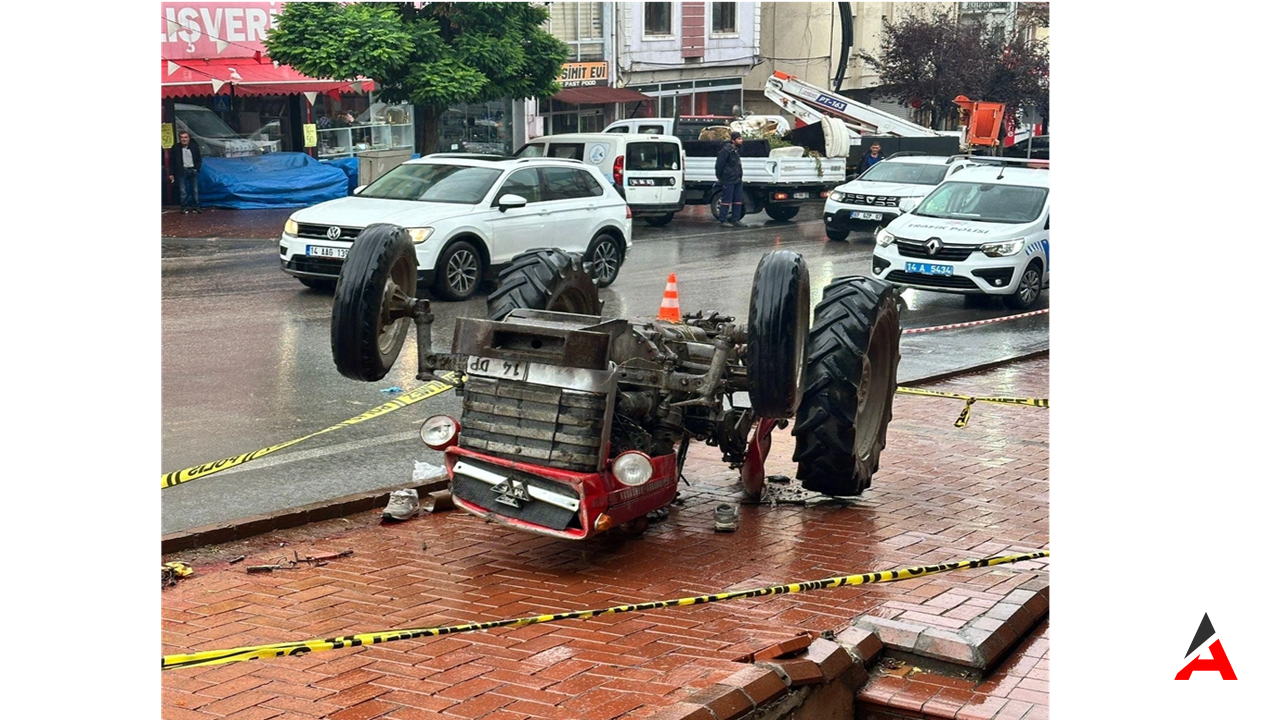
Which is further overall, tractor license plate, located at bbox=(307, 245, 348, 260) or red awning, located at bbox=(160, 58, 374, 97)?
red awning, located at bbox=(160, 58, 374, 97)

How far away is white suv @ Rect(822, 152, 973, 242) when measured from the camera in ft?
78.3

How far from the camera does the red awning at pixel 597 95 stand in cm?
3584

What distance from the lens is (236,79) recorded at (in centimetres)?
2570

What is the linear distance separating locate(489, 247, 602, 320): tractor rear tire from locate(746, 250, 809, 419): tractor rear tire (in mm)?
1713

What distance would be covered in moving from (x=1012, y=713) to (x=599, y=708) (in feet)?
4.86

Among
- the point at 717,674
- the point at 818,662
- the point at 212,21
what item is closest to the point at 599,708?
the point at 717,674

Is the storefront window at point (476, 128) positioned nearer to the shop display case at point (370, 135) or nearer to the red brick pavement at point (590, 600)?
the shop display case at point (370, 135)

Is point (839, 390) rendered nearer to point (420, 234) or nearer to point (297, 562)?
point (297, 562)

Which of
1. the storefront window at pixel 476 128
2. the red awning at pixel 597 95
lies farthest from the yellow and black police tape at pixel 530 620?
the red awning at pixel 597 95

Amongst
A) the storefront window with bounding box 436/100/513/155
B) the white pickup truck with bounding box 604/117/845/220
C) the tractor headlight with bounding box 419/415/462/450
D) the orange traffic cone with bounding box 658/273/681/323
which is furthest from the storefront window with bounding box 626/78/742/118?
the tractor headlight with bounding box 419/415/462/450

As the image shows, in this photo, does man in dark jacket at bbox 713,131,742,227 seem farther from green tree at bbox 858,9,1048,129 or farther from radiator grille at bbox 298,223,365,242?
green tree at bbox 858,9,1048,129

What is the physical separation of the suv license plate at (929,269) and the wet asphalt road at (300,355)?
1.69 ft

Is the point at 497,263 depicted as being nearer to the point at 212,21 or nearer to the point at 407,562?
the point at 407,562

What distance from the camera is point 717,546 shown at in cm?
725
